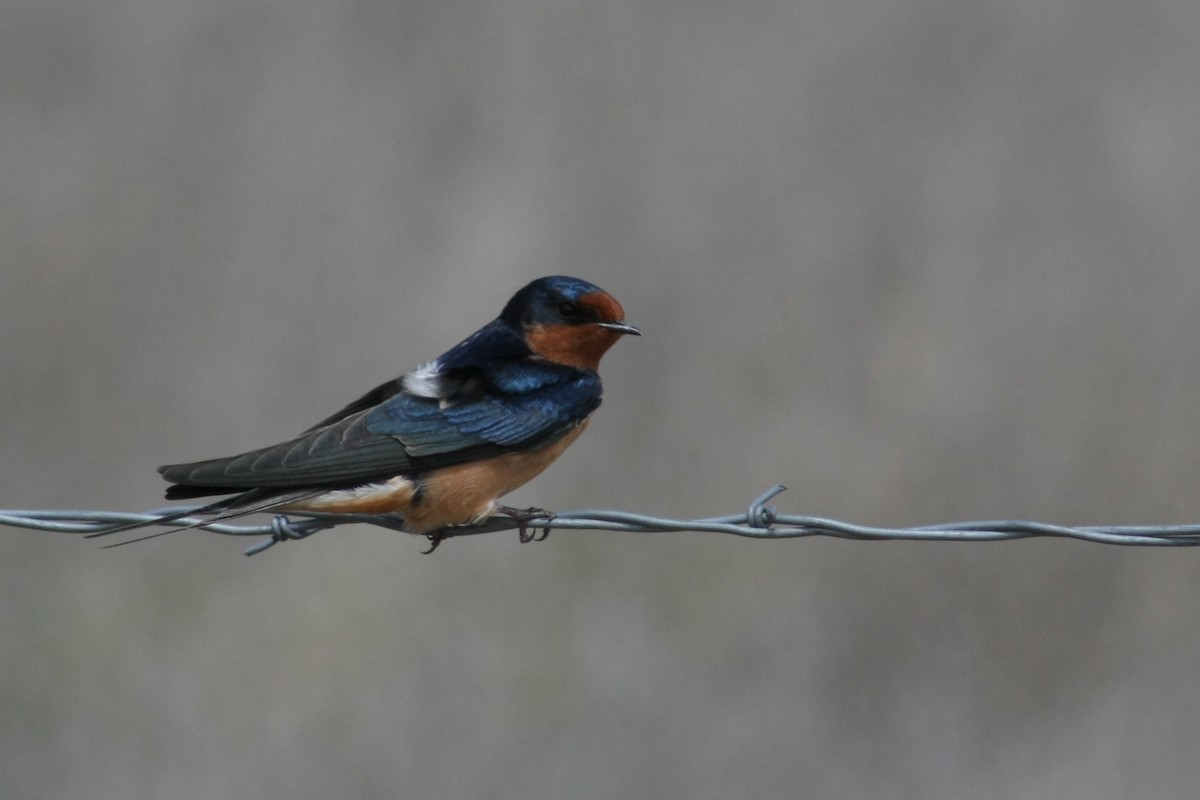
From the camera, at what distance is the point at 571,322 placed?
3611mm

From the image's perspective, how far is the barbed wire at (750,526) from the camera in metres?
2.54

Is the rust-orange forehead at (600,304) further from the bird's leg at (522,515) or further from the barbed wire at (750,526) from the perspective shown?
the barbed wire at (750,526)

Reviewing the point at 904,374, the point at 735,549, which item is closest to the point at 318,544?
the point at 735,549

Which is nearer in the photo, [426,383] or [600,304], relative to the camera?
[426,383]

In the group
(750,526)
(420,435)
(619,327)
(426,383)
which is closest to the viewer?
(750,526)

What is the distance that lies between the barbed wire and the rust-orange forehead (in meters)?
0.63

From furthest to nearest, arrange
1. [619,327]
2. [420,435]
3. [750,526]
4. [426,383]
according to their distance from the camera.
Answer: [619,327], [426,383], [420,435], [750,526]

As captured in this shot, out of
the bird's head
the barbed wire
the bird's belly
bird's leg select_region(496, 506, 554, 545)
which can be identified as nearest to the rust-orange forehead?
the bird's head

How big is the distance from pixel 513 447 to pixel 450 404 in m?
0.16

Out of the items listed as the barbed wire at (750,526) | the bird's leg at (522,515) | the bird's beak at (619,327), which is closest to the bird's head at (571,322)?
the bird's beak at (619,327)

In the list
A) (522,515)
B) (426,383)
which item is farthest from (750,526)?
(426,383)

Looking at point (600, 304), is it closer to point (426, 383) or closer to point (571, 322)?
point (571, 322)

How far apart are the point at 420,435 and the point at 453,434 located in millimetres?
70

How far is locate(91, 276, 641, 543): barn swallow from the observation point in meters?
2.95
